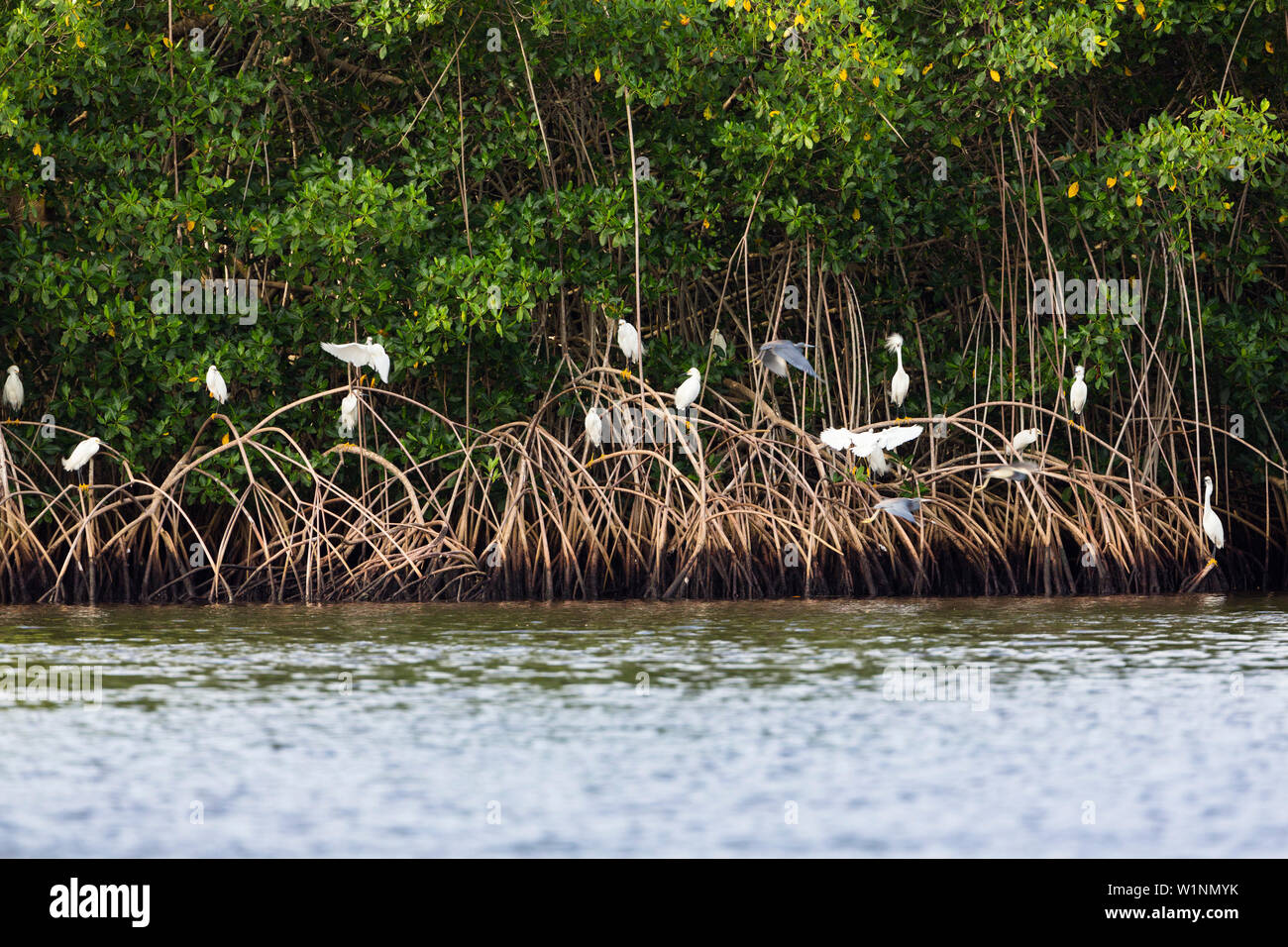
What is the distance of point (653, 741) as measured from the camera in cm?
579

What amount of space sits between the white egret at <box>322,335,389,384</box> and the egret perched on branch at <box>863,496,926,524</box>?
8.68ft

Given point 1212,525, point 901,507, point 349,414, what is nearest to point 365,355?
→ point 349,414

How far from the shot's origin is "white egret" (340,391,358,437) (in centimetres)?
1014

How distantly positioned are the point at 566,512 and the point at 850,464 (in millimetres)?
1579

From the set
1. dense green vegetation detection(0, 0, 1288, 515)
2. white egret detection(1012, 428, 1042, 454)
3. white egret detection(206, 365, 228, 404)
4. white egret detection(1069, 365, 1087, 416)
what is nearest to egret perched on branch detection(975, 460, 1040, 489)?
white egret detection(1012, 428, 1042, 454)

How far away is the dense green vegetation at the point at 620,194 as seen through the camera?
10.2 meters

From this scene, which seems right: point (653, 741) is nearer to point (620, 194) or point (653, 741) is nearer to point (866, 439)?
point (866, 439)

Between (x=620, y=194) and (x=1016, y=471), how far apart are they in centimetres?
259

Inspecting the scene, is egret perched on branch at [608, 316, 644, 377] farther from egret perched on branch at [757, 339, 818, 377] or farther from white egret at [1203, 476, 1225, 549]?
white egret at [1203, 476, 1225, 549]

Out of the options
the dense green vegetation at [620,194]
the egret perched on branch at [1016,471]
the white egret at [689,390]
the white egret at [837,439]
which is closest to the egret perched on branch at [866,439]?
the white egret at [837,439]

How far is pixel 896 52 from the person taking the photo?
10.5 m

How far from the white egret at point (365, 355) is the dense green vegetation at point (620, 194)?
1.14ft

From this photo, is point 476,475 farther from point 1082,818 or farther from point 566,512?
point 1082,818
